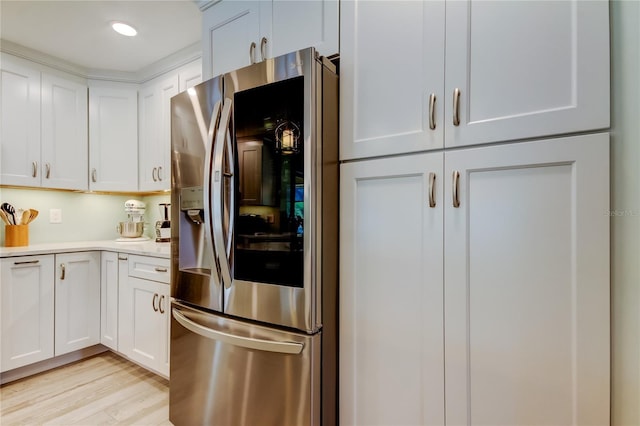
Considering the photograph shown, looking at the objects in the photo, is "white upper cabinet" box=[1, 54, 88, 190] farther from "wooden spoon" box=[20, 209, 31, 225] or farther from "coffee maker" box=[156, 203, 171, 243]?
"coffee maker" box=[156, 203, 171, 243]

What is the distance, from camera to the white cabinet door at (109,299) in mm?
2383

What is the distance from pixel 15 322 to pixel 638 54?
348cm

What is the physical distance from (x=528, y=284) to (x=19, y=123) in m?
3.47

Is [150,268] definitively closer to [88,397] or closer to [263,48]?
[88,397]

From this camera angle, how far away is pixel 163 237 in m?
2.73

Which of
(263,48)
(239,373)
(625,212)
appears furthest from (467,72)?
(239,373)

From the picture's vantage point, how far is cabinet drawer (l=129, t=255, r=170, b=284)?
199 cm

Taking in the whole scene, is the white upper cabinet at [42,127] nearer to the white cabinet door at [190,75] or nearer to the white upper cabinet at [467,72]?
the white cabinet door at [190,75]

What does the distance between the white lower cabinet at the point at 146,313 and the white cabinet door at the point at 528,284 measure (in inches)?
69.1

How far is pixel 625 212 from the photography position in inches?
32.4

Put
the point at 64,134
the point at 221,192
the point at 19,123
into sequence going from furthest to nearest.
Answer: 1. the point at 64,134
2. the point at 19,123
3. the point at 221,192

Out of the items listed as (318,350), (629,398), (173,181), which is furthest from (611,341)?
(173,181)

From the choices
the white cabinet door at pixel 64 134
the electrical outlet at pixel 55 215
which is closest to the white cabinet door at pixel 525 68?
the white cabinet door at pixel 64 134

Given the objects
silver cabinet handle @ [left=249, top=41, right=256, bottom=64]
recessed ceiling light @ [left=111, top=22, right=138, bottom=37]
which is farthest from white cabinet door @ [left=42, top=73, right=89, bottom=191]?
silver cabinet handle @ [left=249, top=41, right=256, bottom=64]
